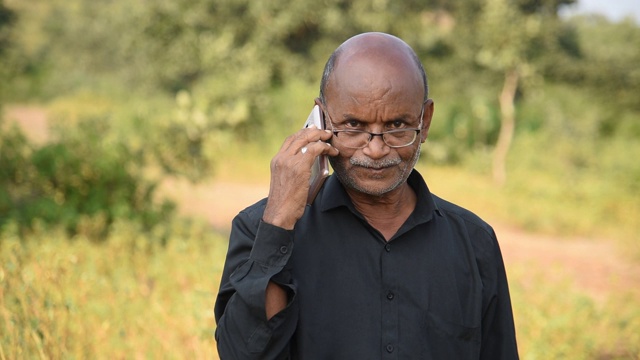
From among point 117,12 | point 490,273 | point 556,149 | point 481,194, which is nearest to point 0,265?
point 490,273

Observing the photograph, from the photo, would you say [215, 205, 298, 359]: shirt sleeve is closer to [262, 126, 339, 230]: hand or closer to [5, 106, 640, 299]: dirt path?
[262, 126, 339, 230]: hand

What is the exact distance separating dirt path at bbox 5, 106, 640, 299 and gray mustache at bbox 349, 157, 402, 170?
479 cm

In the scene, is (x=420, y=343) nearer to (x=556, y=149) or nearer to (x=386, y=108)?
(x=386, y=108)

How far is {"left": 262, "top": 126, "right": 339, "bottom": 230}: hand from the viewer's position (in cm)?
160

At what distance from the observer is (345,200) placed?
1.74 m

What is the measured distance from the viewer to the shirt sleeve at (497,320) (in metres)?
1.79

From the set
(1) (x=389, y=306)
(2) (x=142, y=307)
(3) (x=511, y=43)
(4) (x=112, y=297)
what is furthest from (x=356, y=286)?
(3) (x=511, y=43)

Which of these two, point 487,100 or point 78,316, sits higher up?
point 487,100

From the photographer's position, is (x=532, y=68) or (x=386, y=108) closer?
(x=386, y=108)

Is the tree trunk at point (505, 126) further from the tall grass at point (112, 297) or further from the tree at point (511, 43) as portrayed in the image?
the tall grass at point (112, 297)

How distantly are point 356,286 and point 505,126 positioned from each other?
39.2ft

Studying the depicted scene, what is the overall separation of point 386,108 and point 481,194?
9.55 meters

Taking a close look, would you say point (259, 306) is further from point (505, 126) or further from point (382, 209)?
point (505, 126)

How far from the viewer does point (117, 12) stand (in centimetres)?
2216
